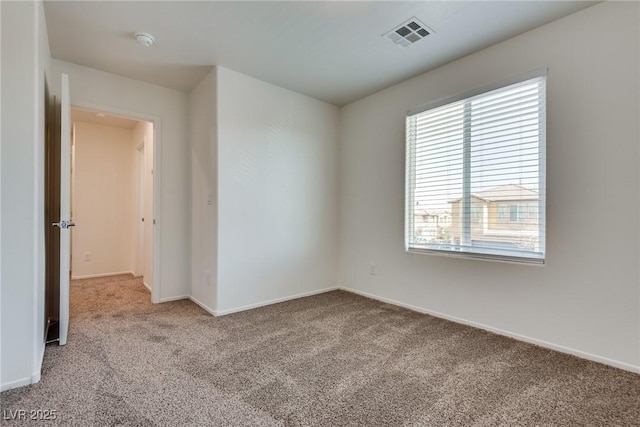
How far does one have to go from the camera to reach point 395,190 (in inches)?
136

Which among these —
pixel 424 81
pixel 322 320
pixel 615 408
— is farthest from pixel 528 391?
pixel 424 81

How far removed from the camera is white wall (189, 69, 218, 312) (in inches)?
124

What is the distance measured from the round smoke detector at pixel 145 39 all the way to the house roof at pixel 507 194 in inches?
119

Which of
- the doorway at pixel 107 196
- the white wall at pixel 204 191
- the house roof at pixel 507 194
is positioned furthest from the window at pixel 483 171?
the doorway at pixel 107 196

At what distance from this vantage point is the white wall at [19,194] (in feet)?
5.58

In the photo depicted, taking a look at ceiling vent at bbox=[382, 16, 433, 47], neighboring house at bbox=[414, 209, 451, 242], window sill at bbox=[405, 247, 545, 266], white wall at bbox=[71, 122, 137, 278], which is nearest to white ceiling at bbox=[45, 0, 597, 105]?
ceiling vent at bbox=[382, 16, 433, 47]

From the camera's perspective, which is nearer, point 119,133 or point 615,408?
point 615,408

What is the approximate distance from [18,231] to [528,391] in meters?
3.00

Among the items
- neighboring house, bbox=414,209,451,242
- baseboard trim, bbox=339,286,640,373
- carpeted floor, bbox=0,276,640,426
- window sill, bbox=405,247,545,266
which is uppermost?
neighboring house, bbox=414,209,451,242

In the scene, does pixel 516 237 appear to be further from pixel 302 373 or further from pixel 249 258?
pixel 249 258

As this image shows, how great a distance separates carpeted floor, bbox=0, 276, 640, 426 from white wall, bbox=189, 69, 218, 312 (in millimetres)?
519

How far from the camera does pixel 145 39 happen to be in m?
2.51

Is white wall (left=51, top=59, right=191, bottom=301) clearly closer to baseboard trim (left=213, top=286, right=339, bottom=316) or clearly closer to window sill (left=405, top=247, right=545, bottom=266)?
baseboard trim (left=213, top=286, right=339, bottom=316)

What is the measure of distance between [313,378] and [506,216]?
1978mm
